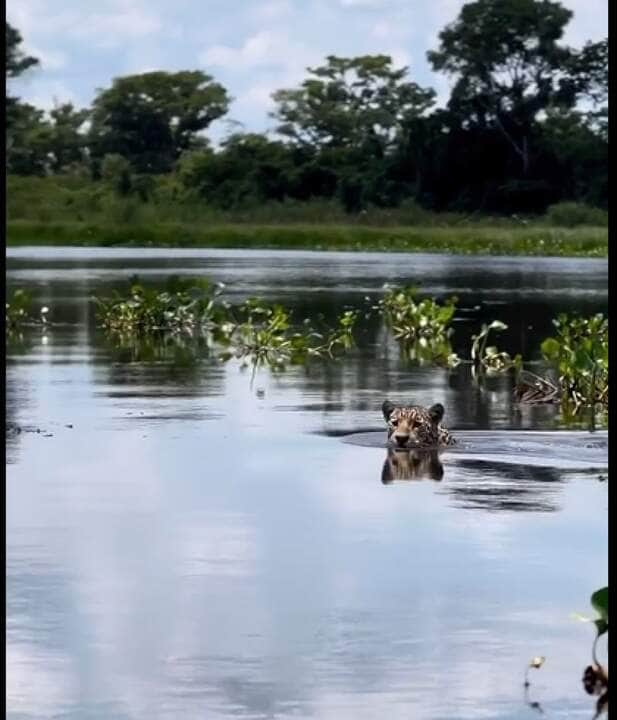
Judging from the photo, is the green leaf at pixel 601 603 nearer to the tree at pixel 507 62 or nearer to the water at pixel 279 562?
the water at pixel 279 562

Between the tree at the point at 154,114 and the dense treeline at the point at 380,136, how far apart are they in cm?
6

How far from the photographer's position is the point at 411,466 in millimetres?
13672

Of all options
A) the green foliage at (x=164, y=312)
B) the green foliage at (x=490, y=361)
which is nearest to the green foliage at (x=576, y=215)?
the green foliage at (x=164, y=312)

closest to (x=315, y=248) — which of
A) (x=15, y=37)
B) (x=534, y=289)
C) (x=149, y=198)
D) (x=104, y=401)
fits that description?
(x=149, y=198)

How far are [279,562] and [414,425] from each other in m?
4.49

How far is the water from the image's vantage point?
7.66m

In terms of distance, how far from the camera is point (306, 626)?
862 cm

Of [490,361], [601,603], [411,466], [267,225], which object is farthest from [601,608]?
[267,225]

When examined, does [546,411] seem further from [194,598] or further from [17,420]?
[194,598]

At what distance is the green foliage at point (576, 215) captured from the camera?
88812mm

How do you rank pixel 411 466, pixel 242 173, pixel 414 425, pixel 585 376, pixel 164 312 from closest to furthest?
pixel 411 466, pixel 414 425, pixel 585 376, pixel 164 312, pixel 242 173

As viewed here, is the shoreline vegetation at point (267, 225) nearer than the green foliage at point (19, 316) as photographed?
No

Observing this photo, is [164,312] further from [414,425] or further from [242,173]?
[242,173]

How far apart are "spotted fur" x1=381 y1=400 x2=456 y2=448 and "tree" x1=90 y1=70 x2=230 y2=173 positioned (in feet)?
317
